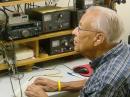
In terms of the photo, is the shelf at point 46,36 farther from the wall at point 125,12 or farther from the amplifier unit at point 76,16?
the wall at point 125,12

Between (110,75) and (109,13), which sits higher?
(109,13)

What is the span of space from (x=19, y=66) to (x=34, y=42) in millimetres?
225

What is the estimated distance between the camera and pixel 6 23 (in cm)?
206

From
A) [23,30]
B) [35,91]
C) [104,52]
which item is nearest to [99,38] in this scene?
[104,52]

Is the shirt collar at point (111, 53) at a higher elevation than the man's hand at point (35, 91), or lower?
higher

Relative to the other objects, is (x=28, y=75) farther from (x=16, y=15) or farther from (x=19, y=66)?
(x=16, y=15)

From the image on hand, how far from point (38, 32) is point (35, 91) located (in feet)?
1.77

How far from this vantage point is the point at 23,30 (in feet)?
6.86

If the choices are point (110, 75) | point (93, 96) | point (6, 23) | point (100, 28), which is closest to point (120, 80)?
point (110, 75)

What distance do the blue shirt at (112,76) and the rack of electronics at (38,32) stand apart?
80cm

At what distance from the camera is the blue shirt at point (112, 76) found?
1.36 meters

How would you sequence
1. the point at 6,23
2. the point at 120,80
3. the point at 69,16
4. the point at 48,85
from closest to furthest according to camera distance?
1. the point at 120,80
2. the point at 48,85
3. the point at 6,23
4. the point at 69,16

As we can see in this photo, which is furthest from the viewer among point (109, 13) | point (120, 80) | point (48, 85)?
point (48, 85)

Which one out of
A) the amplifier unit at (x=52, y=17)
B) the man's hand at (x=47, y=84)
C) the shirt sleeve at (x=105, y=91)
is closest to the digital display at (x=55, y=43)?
the amplifier unit at (x=52, y=17)
